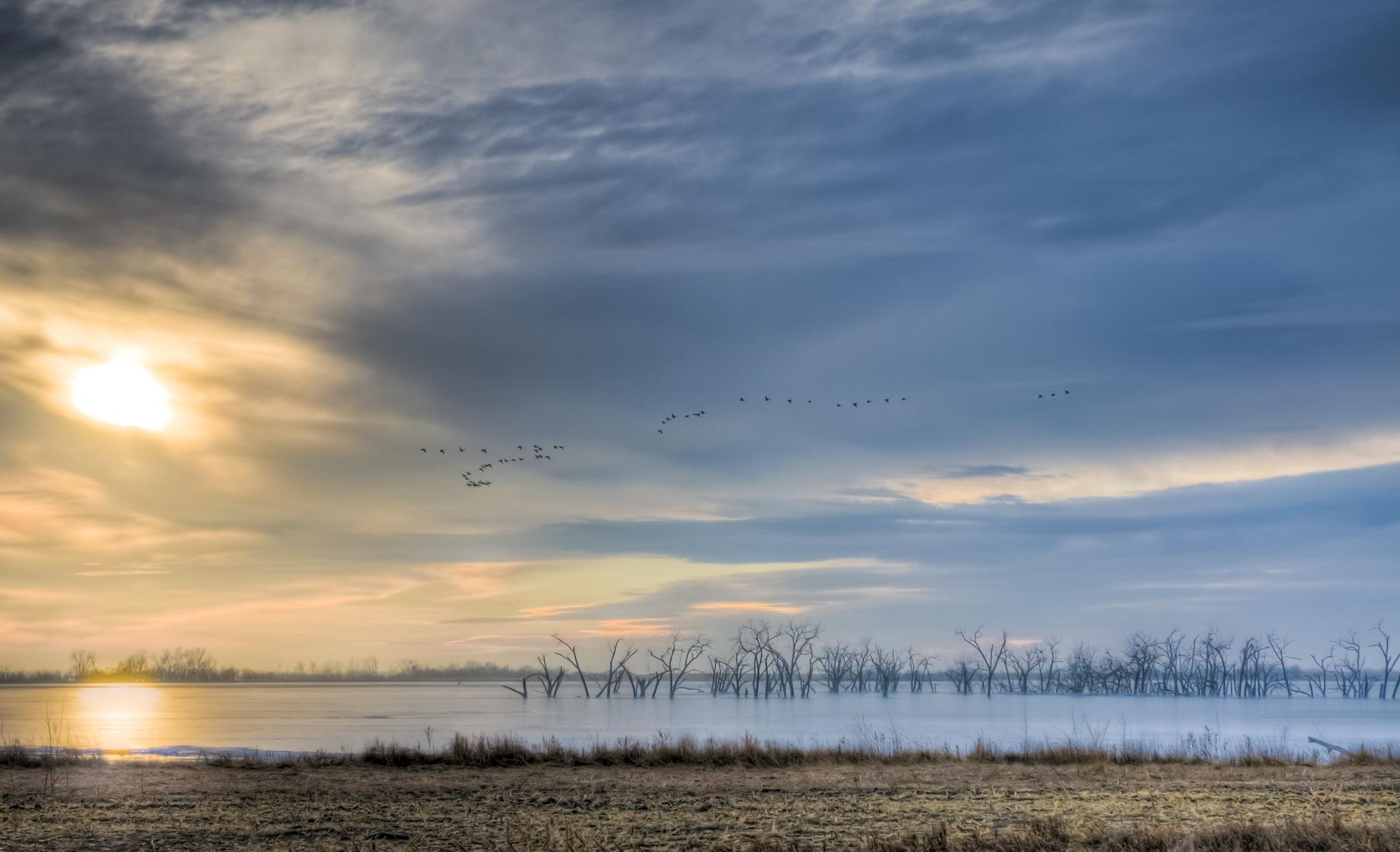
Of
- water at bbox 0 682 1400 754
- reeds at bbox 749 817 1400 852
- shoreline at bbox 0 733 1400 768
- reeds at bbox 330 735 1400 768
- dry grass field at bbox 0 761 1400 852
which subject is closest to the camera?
reeds at bbox 749 817 1400 852

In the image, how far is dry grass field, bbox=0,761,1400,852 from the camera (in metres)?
14.4

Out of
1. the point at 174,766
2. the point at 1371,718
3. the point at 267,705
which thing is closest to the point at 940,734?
the point at 174,766

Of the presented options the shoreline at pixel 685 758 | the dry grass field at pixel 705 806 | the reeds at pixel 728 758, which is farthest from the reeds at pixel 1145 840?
the shoreline at pixel 685 758

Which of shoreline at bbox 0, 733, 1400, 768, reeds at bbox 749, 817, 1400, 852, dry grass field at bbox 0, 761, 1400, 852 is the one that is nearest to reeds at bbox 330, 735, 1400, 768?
shoreline at bbox 0, 733, 1400, 768

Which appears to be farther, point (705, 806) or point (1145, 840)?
point (705, 806)

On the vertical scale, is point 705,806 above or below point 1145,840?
below

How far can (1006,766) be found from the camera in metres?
27.2

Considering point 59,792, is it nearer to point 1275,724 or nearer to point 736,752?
point 736,752

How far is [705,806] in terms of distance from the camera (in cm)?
1922

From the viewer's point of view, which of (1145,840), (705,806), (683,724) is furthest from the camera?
(683,724)

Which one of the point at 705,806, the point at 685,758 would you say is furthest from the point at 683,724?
the point at 705,806

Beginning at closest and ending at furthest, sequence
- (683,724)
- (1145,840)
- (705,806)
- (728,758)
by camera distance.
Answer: (1145,840) → (705,806) → (728,758) → (683,724)

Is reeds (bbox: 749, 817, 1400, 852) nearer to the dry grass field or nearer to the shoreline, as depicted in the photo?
the dry grass field

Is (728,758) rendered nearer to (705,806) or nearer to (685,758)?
(685,758)
